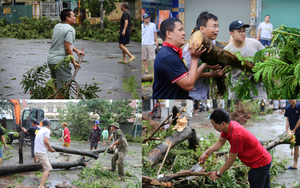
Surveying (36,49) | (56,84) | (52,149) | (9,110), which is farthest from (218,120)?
(36,49)

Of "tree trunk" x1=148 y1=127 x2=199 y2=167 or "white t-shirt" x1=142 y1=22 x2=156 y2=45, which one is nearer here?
"tree trunk" x1=148 y1=127 x2=199 y2=167

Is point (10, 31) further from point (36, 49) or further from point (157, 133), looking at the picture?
point (157, 133)

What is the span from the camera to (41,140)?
11.3 ft

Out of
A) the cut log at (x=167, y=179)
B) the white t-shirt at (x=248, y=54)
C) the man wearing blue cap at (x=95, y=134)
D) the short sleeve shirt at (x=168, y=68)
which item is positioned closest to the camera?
the short sleeve shirt at (x=168, y=68)

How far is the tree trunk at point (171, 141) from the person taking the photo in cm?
349

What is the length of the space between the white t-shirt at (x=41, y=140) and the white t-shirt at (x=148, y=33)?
3910 millimetres

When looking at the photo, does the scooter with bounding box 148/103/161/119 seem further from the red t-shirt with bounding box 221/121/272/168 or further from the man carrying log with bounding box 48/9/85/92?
the man carrying log with bounding box 48/9/85/92

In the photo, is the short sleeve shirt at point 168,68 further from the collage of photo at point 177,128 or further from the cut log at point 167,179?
the cut log at point 167,179

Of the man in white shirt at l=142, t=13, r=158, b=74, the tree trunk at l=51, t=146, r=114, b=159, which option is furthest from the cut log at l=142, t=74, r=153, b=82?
the tree trunk at l=51, t=146, r=114, b=159

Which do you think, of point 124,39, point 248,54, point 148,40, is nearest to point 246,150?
point 248,54

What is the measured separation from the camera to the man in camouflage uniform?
345cm

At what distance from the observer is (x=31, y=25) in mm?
4961

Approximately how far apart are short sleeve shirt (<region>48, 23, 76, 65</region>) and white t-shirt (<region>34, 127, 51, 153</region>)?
1.03 meters

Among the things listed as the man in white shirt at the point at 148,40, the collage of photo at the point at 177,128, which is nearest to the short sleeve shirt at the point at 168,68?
A: the collage of photo at the point at 177,128
